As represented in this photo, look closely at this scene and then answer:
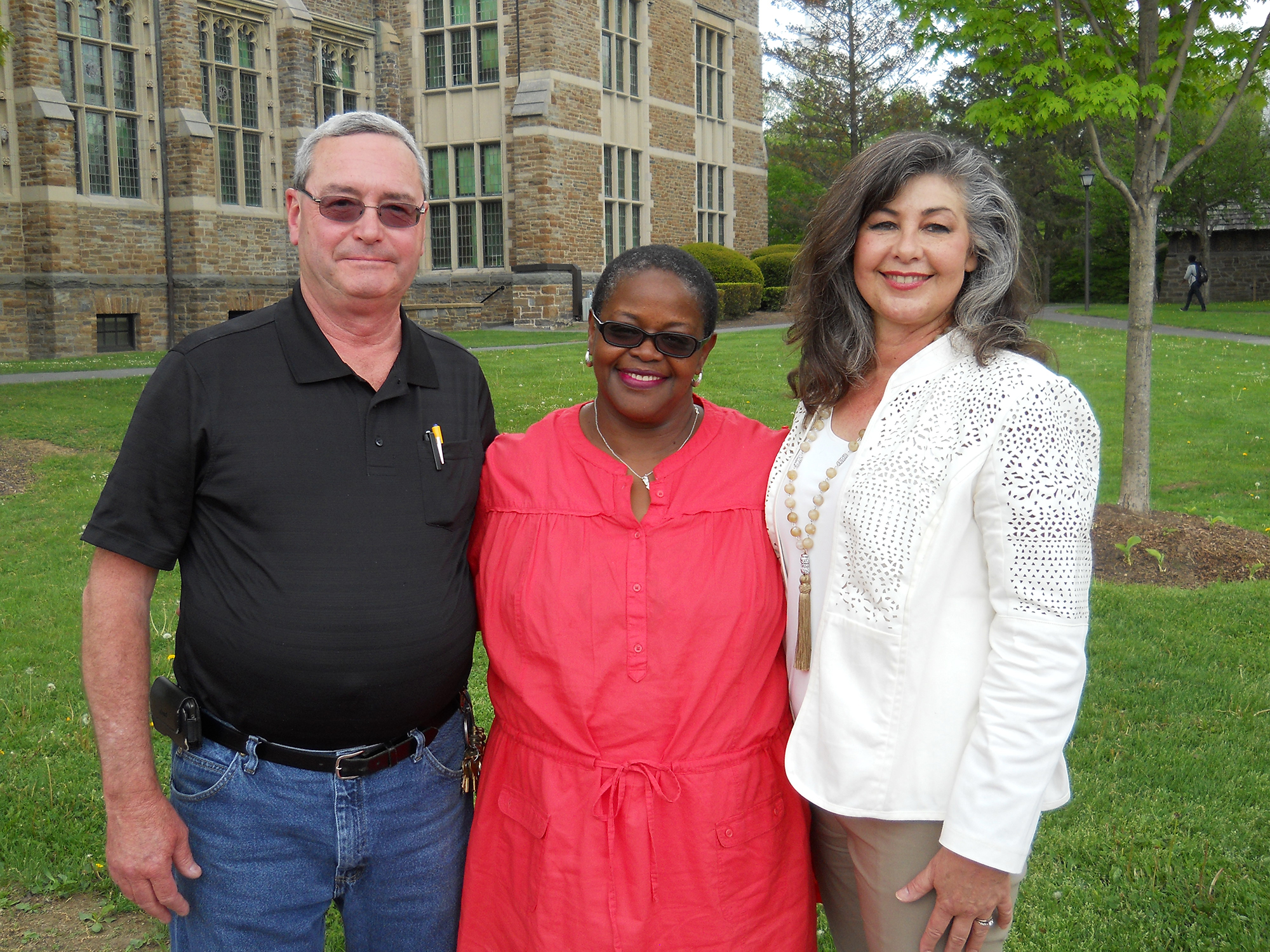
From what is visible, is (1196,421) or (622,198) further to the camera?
(622,198)

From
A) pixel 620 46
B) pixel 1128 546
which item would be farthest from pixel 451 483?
pixel 620 46

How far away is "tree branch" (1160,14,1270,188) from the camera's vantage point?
6.71 m

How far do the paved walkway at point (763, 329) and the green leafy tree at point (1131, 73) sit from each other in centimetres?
149

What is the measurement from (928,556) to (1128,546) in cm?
523

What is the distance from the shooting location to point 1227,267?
3416 cm

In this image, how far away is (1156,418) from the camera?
11.5m

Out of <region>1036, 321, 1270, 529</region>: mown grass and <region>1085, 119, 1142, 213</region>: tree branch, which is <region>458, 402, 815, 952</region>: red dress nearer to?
<region>1036, 321, 1270, 529</region>: mown grass

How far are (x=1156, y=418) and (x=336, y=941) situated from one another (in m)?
10.7

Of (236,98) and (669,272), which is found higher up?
(236,98)

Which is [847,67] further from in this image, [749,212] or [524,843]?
[524,843]

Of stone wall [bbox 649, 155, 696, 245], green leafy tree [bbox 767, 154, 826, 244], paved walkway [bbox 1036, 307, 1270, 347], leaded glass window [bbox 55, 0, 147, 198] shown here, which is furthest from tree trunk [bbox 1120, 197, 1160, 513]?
green leafy tree [bbox 767, 154, 826, 244]

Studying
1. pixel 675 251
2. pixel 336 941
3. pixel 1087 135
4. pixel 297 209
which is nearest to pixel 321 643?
pixel 297 209

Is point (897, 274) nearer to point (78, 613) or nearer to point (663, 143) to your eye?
point (78, 613)

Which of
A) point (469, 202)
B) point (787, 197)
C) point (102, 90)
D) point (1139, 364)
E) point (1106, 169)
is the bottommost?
point (1139, 364)
